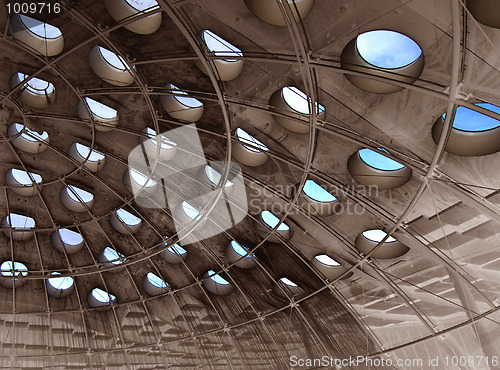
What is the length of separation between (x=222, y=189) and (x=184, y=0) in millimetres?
12196

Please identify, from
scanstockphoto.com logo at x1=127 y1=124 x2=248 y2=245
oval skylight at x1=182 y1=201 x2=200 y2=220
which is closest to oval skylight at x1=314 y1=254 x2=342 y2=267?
scanstockphoto.com logo at x1=127 y1=124 x2=248 y2=245

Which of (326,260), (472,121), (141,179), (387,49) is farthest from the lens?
(141,179)

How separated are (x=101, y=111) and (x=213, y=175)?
719cm

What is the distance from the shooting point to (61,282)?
38.0 meters

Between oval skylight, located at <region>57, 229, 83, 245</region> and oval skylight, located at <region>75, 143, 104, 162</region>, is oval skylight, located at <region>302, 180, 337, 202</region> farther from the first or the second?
oval skylight, located at <region>57, 229, 83, 245</region>

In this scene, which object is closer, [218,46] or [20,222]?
[218,46]

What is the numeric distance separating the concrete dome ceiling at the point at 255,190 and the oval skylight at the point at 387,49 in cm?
30

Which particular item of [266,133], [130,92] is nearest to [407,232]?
[266,133]

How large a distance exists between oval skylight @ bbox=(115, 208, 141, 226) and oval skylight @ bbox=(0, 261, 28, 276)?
32.7 feet

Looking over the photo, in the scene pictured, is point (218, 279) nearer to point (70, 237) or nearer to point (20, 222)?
point (70, 237)

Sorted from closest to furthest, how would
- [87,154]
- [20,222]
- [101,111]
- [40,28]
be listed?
[40,28], [101,111], [87,154], [20,222]

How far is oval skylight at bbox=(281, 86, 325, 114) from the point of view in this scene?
22.0 meters

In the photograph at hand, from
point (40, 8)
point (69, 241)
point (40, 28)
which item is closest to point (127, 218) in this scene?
point (69, 241)

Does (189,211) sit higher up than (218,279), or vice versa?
(189,211)
